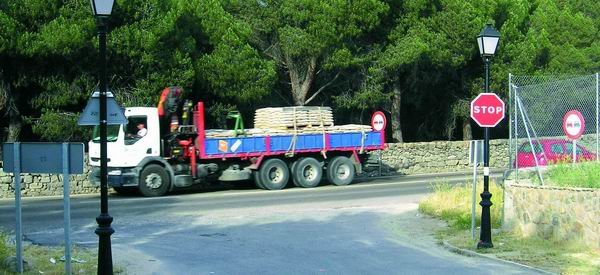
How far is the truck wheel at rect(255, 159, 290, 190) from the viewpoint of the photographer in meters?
27.2

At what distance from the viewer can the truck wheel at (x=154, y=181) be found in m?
25.0

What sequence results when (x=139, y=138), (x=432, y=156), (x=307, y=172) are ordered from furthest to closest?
(x=432, y=156), (x=307, y=172), (x=139, y=138)

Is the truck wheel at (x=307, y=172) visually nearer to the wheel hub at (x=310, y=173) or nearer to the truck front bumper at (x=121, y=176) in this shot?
the wheel hub at (x=310, y=173)

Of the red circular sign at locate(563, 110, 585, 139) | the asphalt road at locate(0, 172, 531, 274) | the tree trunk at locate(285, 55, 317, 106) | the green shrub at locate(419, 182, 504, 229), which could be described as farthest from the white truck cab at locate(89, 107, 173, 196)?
the red circular sign at locate(563, 110, 585, 139)

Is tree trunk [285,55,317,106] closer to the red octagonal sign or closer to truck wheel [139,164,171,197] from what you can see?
truck wheel [139,164,171,197]

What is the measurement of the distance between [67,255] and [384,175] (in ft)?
83.4

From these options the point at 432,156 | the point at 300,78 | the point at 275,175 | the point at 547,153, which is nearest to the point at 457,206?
the point at 547,153

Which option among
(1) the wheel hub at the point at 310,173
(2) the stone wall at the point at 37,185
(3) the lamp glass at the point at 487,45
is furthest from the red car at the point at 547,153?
(2) the stone wall at the point at 37,185

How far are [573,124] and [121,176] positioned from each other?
14190 millimetres

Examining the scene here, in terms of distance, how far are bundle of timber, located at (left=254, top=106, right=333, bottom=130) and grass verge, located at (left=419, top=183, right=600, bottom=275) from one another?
947 cm

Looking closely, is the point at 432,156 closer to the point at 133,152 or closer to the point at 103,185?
the point at 133,152

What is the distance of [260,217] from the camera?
18891mm

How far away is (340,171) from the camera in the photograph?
94.6 ft

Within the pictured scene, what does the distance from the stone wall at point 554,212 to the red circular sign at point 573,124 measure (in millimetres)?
1667
